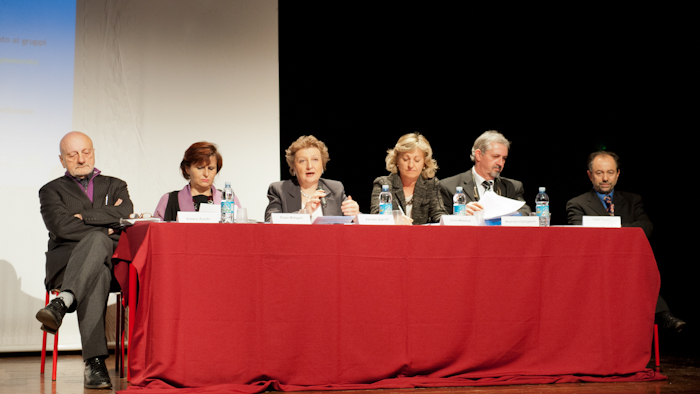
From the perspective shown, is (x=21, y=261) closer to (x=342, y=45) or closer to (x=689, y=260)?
(x=342, y=45)

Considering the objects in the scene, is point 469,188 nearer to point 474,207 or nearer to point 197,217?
point 474,207

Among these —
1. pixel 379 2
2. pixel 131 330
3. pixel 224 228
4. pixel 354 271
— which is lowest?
pixel 131 330

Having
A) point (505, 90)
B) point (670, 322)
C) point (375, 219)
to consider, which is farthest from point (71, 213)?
point (505, 90)

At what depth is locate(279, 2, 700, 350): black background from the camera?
185 inches

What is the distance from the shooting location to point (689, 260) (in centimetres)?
458

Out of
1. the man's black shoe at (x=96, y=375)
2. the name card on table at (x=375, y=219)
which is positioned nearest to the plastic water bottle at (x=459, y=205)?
the name card on table at (x=375, y=219)

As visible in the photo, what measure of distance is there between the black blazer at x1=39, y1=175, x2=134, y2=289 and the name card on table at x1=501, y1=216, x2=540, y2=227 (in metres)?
1.83

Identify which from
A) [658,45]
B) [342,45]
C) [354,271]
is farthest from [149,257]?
[658,45]

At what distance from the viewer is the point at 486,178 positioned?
364 centimetres


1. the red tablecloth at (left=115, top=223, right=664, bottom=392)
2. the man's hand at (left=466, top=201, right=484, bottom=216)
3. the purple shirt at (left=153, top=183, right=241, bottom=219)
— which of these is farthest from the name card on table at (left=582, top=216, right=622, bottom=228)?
the purple shirt at (left=153, top=183, right=241, bottom=219)

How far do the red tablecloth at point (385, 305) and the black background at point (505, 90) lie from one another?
7.51 ft

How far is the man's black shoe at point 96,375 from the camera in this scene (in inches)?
100

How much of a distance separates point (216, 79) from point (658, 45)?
3339 millimetres

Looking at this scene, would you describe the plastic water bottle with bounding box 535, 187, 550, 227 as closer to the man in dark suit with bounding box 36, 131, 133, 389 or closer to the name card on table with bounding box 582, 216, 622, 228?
the name card on table with bounding box 582, 216, 622, 228
